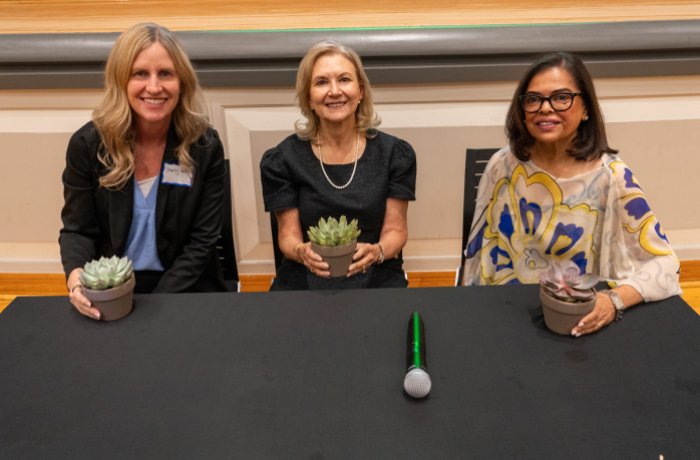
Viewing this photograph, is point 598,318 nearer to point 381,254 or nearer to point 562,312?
point 562,312

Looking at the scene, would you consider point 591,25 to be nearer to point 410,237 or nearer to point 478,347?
point 410,237

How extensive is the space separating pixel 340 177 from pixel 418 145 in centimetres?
79

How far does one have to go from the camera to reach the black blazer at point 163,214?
156cm

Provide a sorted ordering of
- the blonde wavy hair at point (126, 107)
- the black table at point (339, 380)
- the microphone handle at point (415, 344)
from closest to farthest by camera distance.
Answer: the black table at point (339, 380)
the microphone handle at point (415, 344)
the blonde wavy hair at point (126, 107)

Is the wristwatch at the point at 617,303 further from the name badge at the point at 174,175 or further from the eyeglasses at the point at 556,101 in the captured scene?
the name badge at the point at 174,175

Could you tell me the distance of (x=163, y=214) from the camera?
1613mm

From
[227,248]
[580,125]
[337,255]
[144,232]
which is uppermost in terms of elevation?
[580,125]

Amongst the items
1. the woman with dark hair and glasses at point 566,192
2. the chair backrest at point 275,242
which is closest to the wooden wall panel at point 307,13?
the chair backrest at point 275,242

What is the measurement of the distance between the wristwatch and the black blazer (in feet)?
3.78

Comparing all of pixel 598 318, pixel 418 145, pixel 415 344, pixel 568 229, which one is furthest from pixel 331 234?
pixel 418 145

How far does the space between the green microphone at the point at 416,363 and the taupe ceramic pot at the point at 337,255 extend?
241 millimetres

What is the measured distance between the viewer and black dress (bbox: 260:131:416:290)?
1.70 metres

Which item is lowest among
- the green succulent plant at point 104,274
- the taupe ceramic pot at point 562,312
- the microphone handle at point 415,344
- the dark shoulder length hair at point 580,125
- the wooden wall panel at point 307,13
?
the microphone handle at point 415,344

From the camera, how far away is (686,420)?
2.60 feet
